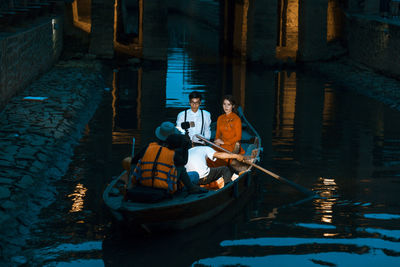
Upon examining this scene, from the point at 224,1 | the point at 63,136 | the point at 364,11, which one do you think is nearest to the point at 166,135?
the point at 63,136

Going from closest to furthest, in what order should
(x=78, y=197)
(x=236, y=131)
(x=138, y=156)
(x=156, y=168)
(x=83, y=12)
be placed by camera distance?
1. (x=156, y=168)
2. (x=138, y=156)
3. (x=78, y=197)
4. (x=236, y=131)
5. (x=83, y=12)

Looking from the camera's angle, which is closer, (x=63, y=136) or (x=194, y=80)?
(x=63, y=136)

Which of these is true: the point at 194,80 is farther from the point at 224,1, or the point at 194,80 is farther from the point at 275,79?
the point at 224,1

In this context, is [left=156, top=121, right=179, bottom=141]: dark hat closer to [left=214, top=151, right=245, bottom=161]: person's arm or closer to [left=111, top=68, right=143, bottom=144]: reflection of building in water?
[left=214, top=151, right=245, bottom=161]: person's arm

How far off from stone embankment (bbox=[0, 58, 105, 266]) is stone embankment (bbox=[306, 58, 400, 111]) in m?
9.30

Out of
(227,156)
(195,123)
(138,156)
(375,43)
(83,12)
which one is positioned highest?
(83,12)

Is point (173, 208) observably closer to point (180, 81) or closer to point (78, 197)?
point (78, 197)

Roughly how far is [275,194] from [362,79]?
17.0m

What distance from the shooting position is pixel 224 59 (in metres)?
37.1

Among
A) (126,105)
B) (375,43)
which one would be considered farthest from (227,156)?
(375,43)

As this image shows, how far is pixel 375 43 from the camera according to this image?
2962 cm

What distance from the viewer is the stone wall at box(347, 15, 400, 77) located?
27.1 meters

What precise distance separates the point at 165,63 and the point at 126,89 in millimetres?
8071

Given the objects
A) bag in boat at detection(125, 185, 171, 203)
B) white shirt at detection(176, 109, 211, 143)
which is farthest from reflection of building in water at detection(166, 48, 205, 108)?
bag in boat at detection(125, 185, 171, 203)
